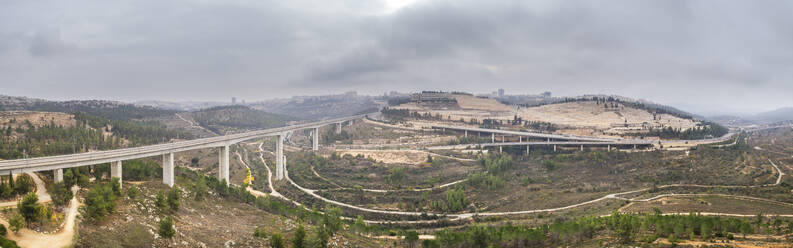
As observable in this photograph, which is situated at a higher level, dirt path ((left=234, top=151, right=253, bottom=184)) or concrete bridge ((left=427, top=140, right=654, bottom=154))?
concrete bridge ((left=427, top=140, right=654, bottom=154))

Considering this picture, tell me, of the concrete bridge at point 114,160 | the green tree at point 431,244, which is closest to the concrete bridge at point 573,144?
the concrete bridge at point 114,160

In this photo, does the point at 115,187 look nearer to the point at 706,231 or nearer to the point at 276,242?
the point at 276,242

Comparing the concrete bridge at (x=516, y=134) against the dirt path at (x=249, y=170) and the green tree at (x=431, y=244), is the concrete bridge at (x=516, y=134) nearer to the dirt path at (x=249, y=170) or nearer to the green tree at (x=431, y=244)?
the dirt path at (x=249, y=170)

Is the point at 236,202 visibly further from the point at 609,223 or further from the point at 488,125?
the point at 488,125

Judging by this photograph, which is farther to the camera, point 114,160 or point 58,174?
point 114,160

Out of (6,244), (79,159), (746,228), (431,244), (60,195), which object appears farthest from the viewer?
(79,159)

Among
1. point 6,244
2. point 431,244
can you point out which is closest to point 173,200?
point 6,244

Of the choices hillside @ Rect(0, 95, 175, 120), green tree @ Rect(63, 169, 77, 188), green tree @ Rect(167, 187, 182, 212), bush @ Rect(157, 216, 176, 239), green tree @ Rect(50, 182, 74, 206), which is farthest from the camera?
hillside @ Rect(0, 95, 175, 120)

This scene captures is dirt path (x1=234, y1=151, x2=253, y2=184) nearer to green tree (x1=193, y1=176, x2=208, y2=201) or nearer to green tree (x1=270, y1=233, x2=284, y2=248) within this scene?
green tree (x1=193, y1=176, x2=208, y2=201)

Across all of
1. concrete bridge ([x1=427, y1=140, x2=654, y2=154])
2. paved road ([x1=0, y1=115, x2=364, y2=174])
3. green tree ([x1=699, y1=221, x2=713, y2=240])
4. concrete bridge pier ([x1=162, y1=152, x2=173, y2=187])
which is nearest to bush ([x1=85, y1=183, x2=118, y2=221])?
paved road ([x1=0, y1=115, x2=364, y2=174])
